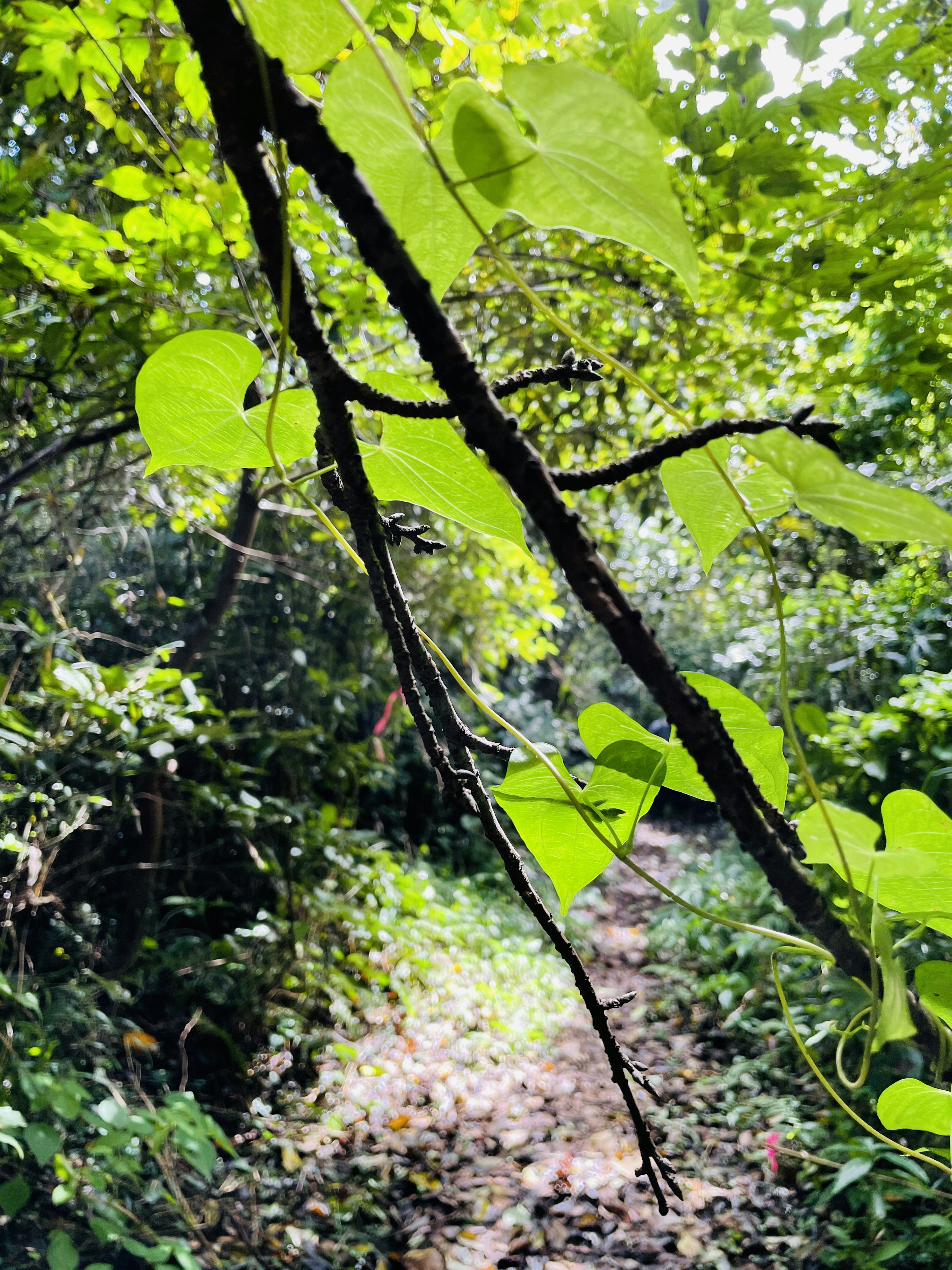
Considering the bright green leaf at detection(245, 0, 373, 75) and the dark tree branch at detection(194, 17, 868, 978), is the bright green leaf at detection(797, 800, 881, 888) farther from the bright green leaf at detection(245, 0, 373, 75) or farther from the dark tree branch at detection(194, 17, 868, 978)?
the bright green leaf at detection(245, 0, 373, 75)

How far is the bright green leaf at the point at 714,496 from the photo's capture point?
26 centimetres

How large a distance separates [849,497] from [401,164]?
0.49 ft

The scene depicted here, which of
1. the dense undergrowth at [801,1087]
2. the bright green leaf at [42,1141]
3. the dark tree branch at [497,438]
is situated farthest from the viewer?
the dense undergrowth at [801,1087]

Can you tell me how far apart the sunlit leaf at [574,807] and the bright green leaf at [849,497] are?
0.34ft

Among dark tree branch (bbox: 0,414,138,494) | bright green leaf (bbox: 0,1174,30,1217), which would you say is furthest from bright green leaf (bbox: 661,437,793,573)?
bright green leaf (bbox: 0,1174,30,1217)

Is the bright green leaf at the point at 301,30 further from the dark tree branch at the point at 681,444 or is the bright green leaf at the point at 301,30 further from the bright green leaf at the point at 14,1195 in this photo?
the bright green leaf at the point at 14,1195

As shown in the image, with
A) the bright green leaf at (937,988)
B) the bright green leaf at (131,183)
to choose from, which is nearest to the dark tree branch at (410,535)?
the bright green leaf at (937,988)

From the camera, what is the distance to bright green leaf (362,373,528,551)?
24cm

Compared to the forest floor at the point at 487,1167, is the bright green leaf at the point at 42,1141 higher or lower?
higher

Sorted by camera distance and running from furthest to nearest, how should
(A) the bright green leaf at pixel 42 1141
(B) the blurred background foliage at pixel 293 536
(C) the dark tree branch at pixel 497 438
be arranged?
(A) the bright green leaf at pixel 42 1141 < (B) the blurred background foliage at pixel 293 536 < (C) the dark tree branch at pixel 497 438

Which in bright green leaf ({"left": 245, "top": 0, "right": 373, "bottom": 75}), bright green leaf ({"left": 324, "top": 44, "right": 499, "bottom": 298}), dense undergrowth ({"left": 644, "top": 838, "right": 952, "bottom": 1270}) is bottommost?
dense undergrowth ({"left": 644, "top": 838, "right": 952, "bottom": 1270})

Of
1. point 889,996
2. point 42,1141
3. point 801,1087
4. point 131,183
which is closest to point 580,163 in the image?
point 889,996

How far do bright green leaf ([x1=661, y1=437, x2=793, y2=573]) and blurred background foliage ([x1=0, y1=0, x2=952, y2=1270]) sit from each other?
0.24 feet

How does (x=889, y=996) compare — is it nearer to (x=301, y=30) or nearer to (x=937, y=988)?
(x=937, y=988)
